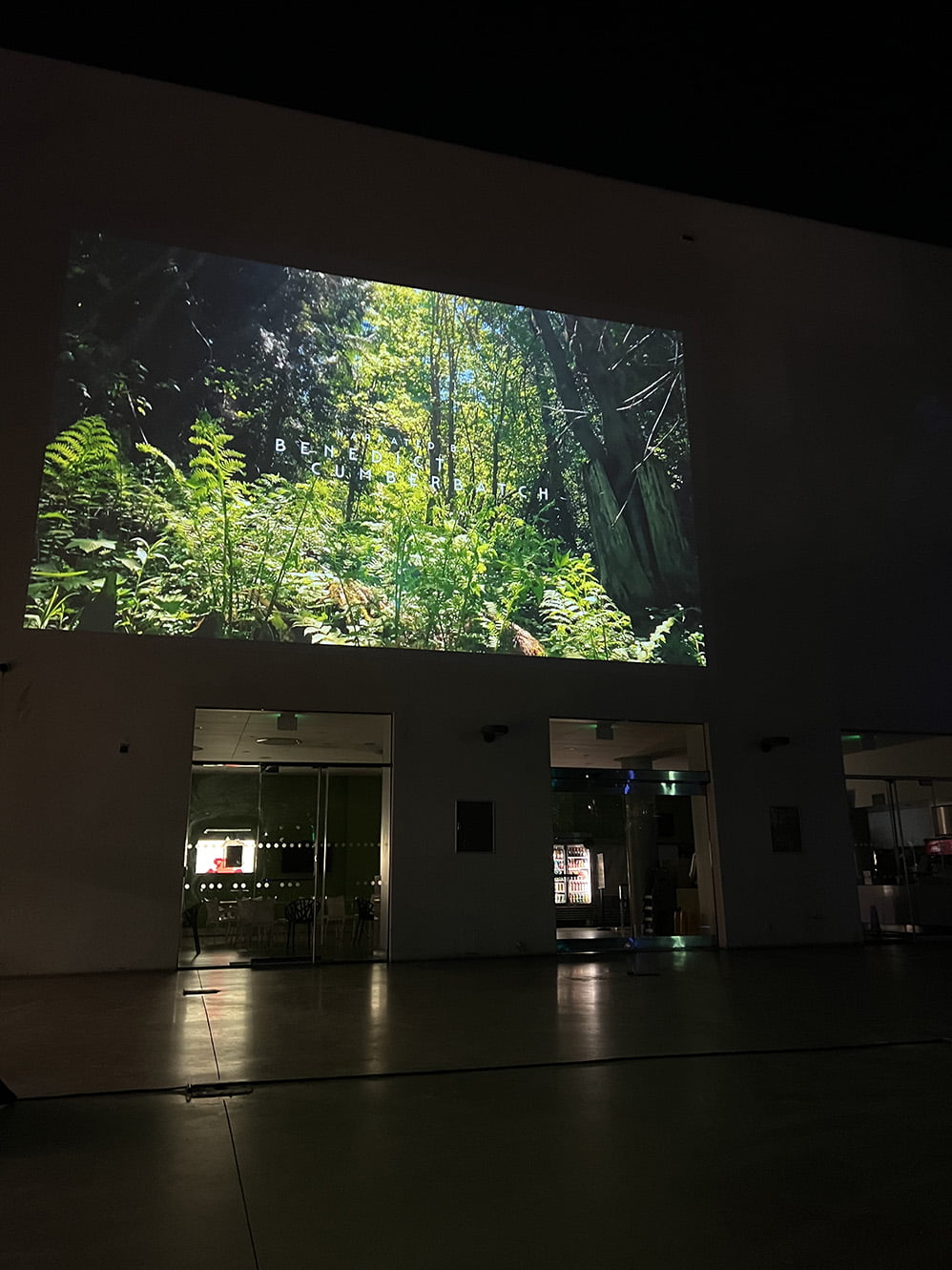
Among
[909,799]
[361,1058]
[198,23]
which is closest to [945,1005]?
[361,1058]

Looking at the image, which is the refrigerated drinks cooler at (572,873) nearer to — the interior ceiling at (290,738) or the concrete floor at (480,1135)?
the interior ceiling at (290,738)

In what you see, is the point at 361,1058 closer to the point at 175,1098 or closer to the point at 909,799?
the point at 175,1098

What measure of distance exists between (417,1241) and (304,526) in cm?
847

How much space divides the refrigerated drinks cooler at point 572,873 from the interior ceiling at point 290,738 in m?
2.32

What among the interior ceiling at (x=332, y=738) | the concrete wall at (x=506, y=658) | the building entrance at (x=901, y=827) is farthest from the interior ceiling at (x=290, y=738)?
the building entrance at (x=901, y=827)

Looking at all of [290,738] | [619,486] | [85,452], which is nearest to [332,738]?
[290,738]

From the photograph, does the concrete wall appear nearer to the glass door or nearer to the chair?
the glass door

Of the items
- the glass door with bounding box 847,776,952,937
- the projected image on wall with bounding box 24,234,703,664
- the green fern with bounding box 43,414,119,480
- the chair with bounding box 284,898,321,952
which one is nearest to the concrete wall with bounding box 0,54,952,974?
the green fern with bounding box 43,414,119,480

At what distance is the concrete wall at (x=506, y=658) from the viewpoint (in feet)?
29.6

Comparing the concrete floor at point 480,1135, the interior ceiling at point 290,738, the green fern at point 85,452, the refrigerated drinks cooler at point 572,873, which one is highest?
the green fern at point 85,452

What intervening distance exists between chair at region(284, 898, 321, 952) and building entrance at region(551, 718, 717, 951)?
2782 millimetres

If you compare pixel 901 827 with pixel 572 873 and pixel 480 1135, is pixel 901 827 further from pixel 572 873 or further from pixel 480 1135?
pixel 480 1135

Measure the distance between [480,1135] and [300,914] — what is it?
23.3ft

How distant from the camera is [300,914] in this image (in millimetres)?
9945
